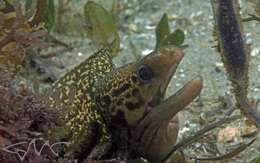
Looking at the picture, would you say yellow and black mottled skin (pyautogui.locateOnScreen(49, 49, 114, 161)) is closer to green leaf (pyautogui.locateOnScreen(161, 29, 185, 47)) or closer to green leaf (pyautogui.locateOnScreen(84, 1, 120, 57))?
green leaf (pyautogui.locateOnScreen(161, 29, 185, 47))

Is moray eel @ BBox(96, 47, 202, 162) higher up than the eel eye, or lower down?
lower down

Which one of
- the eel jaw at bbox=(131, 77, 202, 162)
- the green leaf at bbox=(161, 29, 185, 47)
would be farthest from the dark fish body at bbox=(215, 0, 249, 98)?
the green leaf at bbox=(161, 29, 185, 47)

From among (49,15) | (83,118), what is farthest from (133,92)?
(49,15)

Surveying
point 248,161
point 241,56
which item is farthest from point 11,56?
point 248,161

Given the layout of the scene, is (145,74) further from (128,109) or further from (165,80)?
(128,109)

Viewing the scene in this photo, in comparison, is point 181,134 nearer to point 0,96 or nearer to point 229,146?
point 229,146
